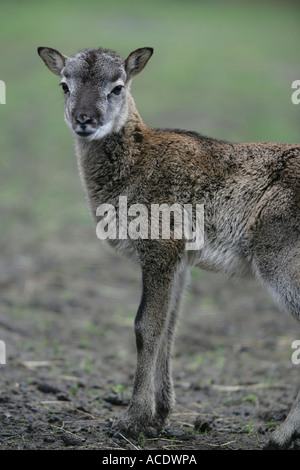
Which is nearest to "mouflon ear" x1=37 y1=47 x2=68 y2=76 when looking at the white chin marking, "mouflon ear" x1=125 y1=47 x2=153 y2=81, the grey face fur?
the grey face fur

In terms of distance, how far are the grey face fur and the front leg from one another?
4.82ft

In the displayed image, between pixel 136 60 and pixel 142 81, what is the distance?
18.9 meters

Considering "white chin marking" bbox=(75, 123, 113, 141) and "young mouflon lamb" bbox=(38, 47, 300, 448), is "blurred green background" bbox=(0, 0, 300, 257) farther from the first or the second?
"white chin marking" bbox=(75, 123, 113, 141)

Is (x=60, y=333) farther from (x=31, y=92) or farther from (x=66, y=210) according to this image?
(x=31, y=92)

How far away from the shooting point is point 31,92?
24.6 m

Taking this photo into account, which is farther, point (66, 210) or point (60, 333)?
point (66, 210)

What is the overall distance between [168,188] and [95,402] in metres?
2.63

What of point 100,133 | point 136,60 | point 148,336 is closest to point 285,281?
point 148,336

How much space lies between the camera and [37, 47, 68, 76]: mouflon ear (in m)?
7.90

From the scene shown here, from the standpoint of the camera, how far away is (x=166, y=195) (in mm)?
7379

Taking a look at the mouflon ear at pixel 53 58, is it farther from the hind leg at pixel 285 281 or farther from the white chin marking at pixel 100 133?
the hind leg at pixel 285 281

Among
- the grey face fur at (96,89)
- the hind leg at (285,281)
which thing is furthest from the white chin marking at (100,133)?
the hind leg at (285,281)

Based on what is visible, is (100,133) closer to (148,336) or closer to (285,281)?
(148,336)
